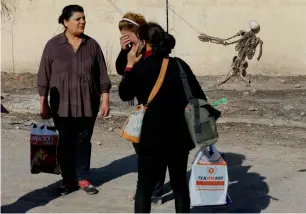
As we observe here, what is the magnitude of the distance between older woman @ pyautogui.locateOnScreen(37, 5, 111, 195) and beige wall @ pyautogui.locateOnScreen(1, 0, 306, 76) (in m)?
6.67

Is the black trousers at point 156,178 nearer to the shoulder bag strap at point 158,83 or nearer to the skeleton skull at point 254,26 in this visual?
the shoulder bag strap at point 158,83

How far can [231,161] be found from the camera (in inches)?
307

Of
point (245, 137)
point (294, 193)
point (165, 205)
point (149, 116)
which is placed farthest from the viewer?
point (245, 137)

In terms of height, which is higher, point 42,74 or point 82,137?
point 42,74

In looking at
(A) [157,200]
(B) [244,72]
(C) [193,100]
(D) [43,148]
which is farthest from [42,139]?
(B) [244,72]

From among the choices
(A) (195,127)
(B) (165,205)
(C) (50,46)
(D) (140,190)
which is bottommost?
(B) (165,205)

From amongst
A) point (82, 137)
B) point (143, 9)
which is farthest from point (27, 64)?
point (82, 137)

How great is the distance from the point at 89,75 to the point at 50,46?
44 cm

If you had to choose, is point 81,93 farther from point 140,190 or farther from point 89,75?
point 140,190

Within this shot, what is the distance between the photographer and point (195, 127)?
4977mm

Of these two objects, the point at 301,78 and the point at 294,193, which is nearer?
the point at 294,193

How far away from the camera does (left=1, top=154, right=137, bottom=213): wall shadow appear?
6.11 metres

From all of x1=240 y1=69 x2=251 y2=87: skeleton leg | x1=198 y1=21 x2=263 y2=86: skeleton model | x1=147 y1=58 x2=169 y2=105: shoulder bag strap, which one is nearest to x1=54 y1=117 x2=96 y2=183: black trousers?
x1=147 y1=58 x2=169 y2=105: shoulder bag strap

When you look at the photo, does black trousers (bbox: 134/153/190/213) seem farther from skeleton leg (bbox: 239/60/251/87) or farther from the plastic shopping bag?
skeleton leg (bbox: 239/60/251/87)
